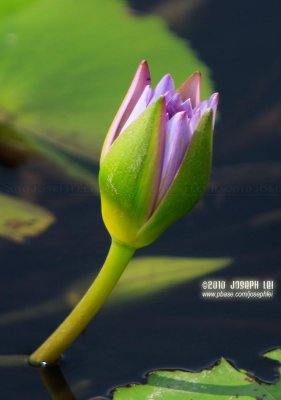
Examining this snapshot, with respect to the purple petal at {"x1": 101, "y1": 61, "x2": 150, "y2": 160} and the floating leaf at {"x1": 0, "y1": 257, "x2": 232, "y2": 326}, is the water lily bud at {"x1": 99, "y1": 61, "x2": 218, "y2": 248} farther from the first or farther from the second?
the floating leaf at {"x1": 0, "y1": 257, "x2": 232, "y2": 326}

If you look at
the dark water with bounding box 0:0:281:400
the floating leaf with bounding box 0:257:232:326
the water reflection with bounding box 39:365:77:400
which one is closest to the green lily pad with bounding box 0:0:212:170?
the dark water with bounding box 0:0:281:400

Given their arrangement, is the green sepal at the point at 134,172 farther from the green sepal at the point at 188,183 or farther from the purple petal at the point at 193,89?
the purple petal at the point at 193,89

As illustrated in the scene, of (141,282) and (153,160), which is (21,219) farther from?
(153,160)

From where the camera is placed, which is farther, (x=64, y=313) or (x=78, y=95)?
(x=78, y=95)

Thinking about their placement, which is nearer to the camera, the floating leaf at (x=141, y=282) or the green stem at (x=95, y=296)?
the green stem at (x=95, y=296)

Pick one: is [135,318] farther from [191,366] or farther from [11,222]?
[11,222]

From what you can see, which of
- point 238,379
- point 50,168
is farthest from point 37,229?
point 238,379

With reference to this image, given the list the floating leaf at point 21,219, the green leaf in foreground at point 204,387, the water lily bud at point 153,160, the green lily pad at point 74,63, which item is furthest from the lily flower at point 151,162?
the green lily pad at point 74,63
